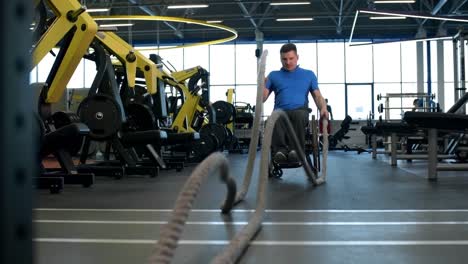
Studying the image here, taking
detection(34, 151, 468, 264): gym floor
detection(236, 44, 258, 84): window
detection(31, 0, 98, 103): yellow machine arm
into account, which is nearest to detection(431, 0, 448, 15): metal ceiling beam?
detection(236, 44, 258, 84): window

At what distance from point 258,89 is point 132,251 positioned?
1.21m

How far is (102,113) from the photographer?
5.18 metres

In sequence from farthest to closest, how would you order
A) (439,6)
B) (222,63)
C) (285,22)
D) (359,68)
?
(222,63) < (359,68) < (285,22) < (439,6)

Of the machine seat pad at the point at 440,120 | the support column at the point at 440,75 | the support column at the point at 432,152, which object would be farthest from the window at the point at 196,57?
the machine seat pad at the point at 440,120

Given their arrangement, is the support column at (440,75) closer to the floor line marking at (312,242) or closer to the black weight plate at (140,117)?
the black weight plate at (140,117)

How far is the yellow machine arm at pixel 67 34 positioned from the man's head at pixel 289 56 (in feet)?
5.92

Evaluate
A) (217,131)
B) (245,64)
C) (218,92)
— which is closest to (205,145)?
(217,131)

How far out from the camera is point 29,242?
0.56 m

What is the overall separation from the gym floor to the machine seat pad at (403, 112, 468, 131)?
1.71 feet

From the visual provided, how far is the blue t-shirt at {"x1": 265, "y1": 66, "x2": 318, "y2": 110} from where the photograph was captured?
15.9 ft

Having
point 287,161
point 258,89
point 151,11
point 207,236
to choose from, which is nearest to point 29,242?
point 207,236

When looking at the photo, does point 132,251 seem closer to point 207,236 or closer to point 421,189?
point 207,236

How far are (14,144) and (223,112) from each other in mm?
10005

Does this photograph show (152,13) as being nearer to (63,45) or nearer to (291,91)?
(63,45)
